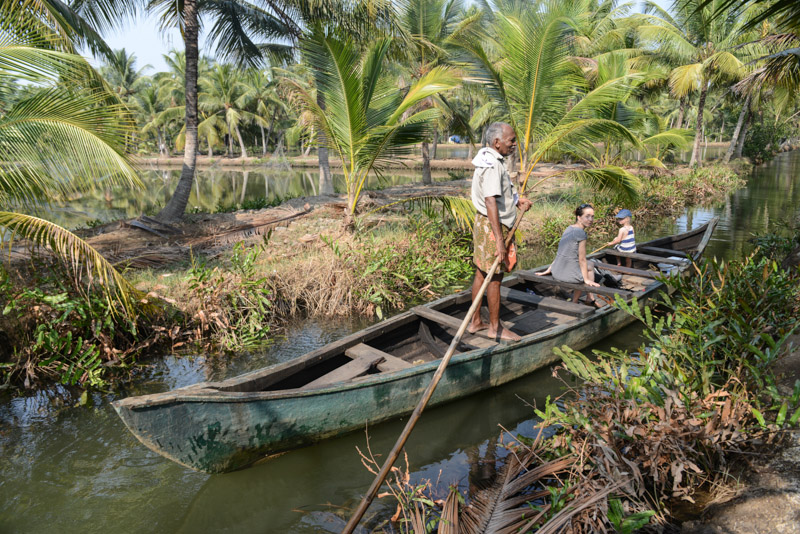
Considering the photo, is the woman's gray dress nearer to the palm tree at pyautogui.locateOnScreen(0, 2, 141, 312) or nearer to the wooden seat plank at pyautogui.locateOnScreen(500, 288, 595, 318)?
the wooden seat plank at pyautogui.locateOnScreen(500, 288, 595, 318)

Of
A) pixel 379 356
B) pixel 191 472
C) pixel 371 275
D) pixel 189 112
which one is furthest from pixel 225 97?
pixel 191 472

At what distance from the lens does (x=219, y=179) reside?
93.9ft

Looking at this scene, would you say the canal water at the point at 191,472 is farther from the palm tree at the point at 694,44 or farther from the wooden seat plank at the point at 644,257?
the palm tree at the point at 694,44

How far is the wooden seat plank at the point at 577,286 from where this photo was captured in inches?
216

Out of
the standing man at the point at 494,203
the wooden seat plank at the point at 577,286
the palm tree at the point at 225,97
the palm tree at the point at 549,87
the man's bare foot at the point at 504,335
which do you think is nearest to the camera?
the standing man at the point at 494,203

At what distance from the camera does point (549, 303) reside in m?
5.62

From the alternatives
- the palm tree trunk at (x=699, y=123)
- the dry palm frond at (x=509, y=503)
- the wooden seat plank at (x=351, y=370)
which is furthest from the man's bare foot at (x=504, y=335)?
the palm tree trunk at (x=699, y=123)

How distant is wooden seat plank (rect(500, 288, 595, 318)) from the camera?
5316mm

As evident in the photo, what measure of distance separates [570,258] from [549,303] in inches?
24.6

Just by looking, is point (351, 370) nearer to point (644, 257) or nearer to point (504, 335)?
point (504, 335)

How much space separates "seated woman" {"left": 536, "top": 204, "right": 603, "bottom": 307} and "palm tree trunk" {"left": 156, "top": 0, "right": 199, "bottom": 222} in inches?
303

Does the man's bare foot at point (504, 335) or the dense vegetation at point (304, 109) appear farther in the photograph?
A: the man's bare foot at point (504, 335)

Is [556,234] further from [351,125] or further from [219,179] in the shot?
[219,179]

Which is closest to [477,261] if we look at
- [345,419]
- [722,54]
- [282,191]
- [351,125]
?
[345,419]
